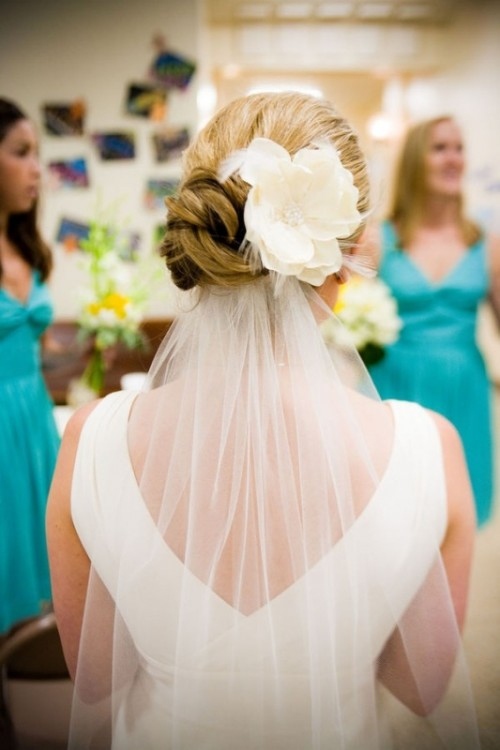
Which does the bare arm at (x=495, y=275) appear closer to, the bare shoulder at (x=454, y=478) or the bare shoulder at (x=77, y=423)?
the bare shoulder at (x=454, y=478)

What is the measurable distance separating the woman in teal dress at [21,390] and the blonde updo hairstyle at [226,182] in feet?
3.59

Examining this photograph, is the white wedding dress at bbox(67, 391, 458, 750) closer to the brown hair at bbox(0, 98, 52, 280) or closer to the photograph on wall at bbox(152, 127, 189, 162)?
the brown hair at bbox(0, 98, 52, 280)

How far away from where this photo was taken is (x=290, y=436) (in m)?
0.72

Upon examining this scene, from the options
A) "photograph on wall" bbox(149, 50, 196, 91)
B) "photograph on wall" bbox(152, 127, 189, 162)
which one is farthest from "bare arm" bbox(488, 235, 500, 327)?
"photograph on wall" bbox(149, 50, 196, 91)

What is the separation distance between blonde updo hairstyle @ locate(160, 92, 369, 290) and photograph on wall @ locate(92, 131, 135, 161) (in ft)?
9.48

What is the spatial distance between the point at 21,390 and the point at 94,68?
232 cm

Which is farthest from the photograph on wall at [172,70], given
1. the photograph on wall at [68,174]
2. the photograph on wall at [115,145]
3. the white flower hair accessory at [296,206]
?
the white flower hair accessory at [296,206]

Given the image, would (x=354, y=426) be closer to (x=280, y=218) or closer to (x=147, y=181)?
(x=280, y=218)

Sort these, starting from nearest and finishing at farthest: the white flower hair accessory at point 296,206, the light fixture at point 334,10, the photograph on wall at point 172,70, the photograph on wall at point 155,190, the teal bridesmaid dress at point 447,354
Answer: the white flower hair accessory at point 296,206
the teal bridesmaid dress at point 447,354
the photograph on wall at point 172,70
the photograph on wall at point 155,190
the light fixture at point 334,10

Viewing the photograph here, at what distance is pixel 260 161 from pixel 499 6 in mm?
4975

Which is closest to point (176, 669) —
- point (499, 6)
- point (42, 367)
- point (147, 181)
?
point (42, 367)

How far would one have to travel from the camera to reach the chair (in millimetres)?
1433

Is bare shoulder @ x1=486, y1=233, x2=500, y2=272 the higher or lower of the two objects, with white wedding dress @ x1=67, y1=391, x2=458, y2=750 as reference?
higher

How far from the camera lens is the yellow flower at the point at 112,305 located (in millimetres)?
1553
